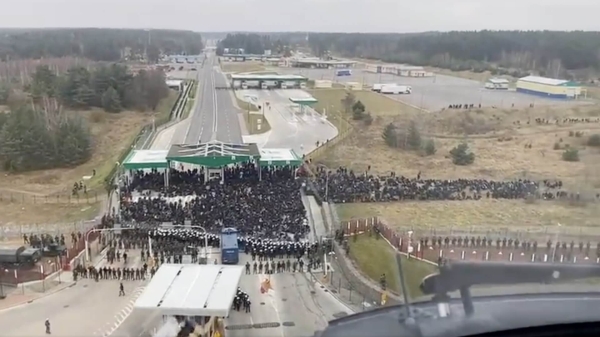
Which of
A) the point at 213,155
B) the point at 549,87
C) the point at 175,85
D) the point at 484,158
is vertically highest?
the point at 549,87

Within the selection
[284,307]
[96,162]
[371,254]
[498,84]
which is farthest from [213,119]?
[498,84]

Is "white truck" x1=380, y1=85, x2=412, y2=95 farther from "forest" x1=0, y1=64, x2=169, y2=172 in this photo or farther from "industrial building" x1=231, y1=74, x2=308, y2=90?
"forest" x1=0, y1=64, x2=169, y2=172

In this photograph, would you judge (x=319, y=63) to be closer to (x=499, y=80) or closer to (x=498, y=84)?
(x=499, y=80)

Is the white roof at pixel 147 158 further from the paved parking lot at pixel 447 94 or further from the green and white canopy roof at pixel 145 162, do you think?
the paved parking lot at pixel 447 94

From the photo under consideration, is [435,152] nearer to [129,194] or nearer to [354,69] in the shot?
[129,194]

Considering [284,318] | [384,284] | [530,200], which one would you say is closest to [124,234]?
[284,318]

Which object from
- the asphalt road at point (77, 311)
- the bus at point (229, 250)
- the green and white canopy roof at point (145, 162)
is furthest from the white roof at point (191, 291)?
the green and white canopy roof at point (145, 162)

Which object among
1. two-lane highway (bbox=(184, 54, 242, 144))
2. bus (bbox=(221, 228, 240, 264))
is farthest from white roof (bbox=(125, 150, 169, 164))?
bus (bbox=(221, 228, 240, 264))
